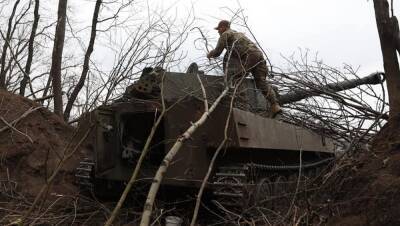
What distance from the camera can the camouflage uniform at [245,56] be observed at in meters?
8.43

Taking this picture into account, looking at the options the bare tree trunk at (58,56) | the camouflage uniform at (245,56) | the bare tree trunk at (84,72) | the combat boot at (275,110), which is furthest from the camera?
the bare tree trunk at (84,72)

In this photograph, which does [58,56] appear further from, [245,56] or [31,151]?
[245,56]

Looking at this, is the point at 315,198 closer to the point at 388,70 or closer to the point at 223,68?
the point at 388,70

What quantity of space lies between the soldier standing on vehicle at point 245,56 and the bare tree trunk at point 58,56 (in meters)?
6.02

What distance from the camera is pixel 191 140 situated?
7344mm

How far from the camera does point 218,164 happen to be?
7.51 metres

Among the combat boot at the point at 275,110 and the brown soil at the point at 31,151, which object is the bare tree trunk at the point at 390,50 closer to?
the combat boot at the point at 275,110

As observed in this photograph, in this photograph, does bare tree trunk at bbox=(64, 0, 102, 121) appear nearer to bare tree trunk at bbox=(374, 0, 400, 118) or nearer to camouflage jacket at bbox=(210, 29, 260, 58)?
camouflage jacket at bbox=(210, 29, 260, 58)

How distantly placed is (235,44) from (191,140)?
6.13 ft

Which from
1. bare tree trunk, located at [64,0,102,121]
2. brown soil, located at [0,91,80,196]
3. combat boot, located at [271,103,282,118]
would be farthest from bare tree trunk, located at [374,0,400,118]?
bare tree trunk, located at [64,0,102,121]

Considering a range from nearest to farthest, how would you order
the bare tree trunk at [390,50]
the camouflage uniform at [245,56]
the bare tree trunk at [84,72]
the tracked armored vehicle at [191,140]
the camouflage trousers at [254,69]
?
the bare tree trunk at [390,50] < the tracked armored vehicle at [191,140] < the camouflage trousers at [254,69] < the camouflage uniform at [245,56] < the bare tree trunk at [84,72]

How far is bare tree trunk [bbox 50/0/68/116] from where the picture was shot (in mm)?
13758

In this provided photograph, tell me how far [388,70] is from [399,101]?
13.5 inches

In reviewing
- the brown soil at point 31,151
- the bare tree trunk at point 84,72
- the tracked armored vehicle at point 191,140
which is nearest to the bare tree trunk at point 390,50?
the tracked armored vehicle at point 191,140
